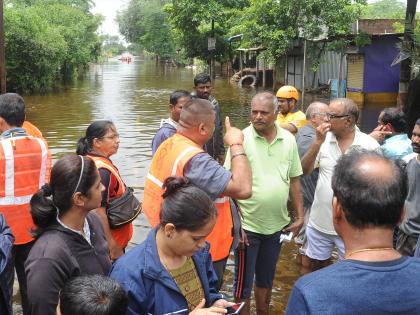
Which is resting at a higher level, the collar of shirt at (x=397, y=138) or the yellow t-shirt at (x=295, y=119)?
the yellow t-shirt at (x=295, y=119)

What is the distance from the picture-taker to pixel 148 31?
63.8m

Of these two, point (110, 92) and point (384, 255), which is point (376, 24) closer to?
point (110, 92)

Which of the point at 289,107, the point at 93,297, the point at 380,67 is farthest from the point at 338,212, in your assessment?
the point at 380,67

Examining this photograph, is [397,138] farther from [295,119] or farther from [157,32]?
[157,32]

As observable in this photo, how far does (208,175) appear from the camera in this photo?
8.54ft

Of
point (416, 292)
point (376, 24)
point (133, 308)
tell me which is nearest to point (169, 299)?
point (133, 308)

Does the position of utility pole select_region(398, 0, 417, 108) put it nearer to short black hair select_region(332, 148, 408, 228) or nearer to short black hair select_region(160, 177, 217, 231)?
short black hair select_region(160, 177, 217, 231)

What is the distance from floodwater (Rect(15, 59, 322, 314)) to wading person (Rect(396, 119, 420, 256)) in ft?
4.40

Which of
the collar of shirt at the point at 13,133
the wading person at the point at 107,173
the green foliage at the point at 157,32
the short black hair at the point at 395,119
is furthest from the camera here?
the green foliage at the point at 157,32

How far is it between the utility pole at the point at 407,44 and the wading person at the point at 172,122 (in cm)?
622

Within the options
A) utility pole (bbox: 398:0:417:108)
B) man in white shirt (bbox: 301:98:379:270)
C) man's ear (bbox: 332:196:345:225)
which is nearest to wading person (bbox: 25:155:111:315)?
man's ear (bbox: 332:196:345:225)

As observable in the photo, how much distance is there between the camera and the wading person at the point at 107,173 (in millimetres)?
3059

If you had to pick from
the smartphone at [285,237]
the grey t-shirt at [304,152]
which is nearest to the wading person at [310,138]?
the grey t-shirt at [304,152]

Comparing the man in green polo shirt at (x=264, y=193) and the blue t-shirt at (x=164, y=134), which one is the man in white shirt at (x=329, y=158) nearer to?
the man in green polo shirt at (x=264, y=193)
